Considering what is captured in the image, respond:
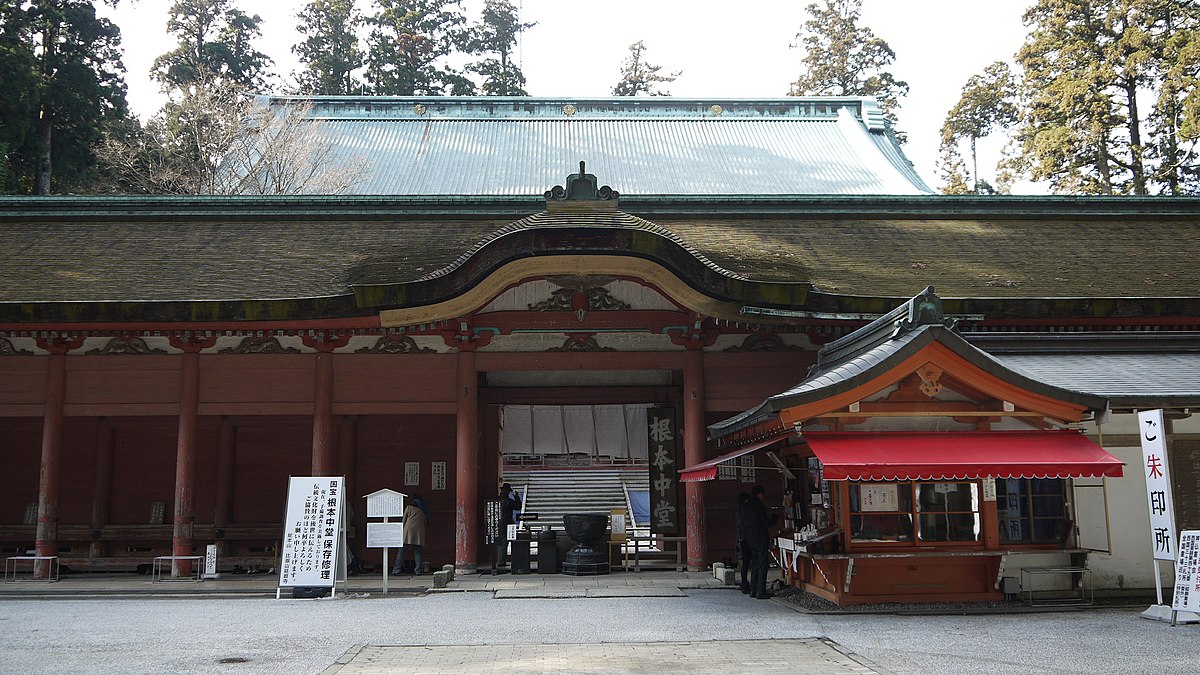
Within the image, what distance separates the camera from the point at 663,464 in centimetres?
1485

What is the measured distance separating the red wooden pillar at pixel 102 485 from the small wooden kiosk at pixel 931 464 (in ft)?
32.0

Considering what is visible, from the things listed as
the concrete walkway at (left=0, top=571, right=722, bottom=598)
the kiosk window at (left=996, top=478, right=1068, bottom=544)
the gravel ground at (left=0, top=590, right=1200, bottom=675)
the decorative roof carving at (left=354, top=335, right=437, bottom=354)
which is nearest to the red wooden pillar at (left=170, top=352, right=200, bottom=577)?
the concrete walkway at (left=0, top=571, right=722, bottom=598)

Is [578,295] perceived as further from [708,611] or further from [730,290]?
[708,611]

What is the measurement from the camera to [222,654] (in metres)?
7.55

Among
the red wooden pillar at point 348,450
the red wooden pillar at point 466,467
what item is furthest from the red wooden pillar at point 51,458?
the red wooden pillar at point 466,467

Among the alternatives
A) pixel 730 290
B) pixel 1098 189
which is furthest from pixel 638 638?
pixel 1098 189

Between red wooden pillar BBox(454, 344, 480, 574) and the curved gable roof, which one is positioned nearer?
red wooden pillar BBox(454, 344, 480, 574)

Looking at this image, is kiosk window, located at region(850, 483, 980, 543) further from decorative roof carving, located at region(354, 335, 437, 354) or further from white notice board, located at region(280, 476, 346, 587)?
decorative roof carving, located at region(354, 335, 437, 354)

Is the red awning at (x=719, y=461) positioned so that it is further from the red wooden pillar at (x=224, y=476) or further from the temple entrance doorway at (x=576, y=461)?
the red wooden pillar at (x=224, y=476)

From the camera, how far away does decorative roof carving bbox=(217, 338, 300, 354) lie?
43.3 ft

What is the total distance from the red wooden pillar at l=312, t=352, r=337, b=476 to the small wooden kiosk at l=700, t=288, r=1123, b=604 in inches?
201

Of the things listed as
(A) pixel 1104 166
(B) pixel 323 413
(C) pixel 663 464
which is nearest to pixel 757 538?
(C) pixel 663 464

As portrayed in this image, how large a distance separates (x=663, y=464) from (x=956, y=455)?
6227mm

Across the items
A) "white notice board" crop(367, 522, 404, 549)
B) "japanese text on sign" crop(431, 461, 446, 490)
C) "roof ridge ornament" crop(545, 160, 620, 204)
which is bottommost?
"white notice board" crop(367, 522, 404, 549)
